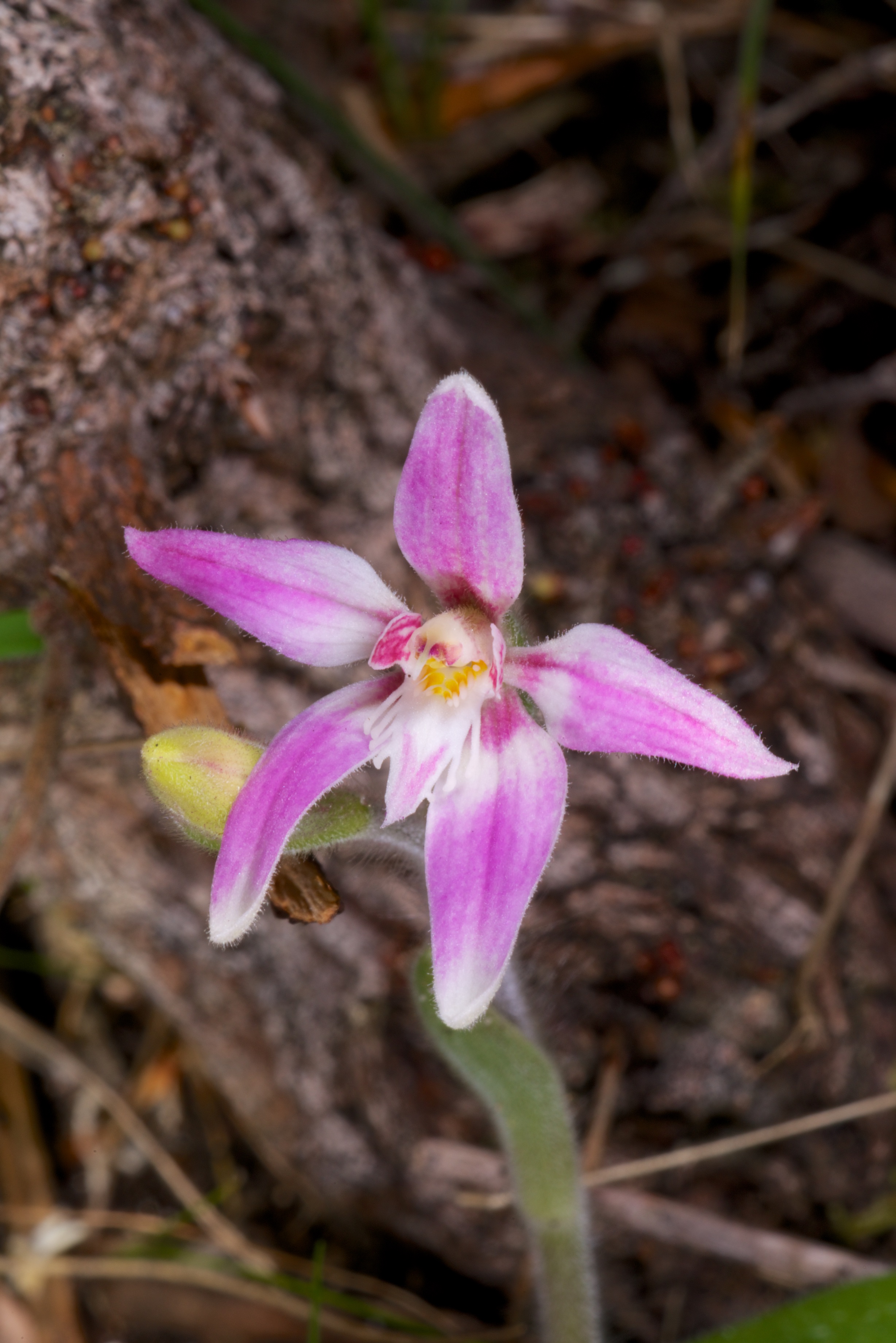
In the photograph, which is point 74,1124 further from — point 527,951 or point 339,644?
point 339,644

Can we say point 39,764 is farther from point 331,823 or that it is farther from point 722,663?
point 722,663

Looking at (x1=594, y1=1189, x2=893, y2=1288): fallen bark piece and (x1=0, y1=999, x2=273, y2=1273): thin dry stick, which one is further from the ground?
(x1=0, y1=999, x2=273, y2=1273): thin dry stick

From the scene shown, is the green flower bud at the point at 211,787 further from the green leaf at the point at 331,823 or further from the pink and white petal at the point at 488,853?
the pink and white petal at the point at 488,853

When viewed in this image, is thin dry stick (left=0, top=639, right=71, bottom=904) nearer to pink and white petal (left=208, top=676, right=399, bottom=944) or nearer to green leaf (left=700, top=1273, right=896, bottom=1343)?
pink and white petal (left=208, top=676, right=399, bottom=944)

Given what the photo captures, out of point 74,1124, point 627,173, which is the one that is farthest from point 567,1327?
point 627,173

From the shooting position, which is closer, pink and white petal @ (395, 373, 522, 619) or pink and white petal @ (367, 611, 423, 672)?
pink and white petal @ (395, 373, 522, 619)

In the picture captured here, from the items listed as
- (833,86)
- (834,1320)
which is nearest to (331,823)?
(834,1320)

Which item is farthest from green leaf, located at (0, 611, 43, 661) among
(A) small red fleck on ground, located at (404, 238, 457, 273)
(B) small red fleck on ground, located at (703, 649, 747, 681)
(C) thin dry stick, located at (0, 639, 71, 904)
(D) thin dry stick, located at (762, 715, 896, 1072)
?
(D) thin dry stick, located at (762, 715, 896, 1072)
